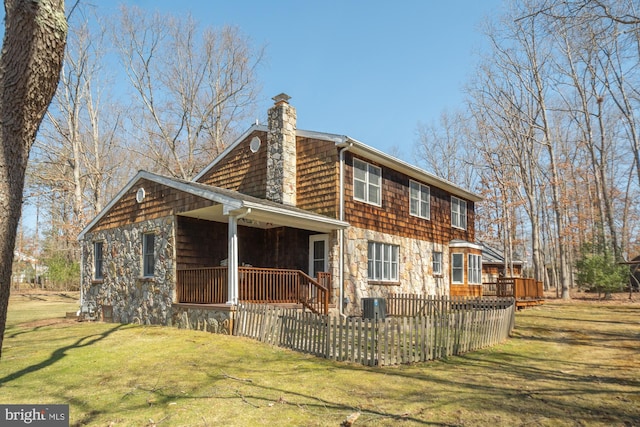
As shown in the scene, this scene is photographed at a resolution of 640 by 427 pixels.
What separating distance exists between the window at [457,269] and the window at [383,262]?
503 centimetres

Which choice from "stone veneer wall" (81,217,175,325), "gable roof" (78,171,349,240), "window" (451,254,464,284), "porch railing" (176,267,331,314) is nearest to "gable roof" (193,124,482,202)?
"gable roof" (78,171,349,240)

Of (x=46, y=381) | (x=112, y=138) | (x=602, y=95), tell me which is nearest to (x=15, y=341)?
(x=46, y=381)

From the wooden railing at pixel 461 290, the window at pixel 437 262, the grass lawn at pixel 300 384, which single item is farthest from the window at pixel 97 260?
the wooden railing at pixel 461 290

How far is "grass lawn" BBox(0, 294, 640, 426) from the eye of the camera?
5.69m

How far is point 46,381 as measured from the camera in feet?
24.5

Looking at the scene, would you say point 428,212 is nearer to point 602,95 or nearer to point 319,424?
point 319,424

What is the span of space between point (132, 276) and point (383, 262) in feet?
28.2

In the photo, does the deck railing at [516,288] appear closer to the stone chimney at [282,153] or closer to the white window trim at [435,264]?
the white window trim at [435,264]

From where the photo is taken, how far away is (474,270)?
72.2 feet

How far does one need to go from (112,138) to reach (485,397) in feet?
118

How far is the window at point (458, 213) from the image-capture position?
21941 millimetres

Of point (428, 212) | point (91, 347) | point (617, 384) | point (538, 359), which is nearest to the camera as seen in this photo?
point (617, 384)

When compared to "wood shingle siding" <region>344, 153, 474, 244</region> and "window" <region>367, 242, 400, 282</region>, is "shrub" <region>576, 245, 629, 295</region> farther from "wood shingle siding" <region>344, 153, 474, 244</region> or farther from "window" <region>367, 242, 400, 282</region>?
"window" <region>367, 242, 400, 282</region>

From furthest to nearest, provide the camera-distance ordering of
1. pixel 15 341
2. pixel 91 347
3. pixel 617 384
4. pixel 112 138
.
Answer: pixel 112 138
pixel 15 341
pixel 91 347
pixel 617 384
